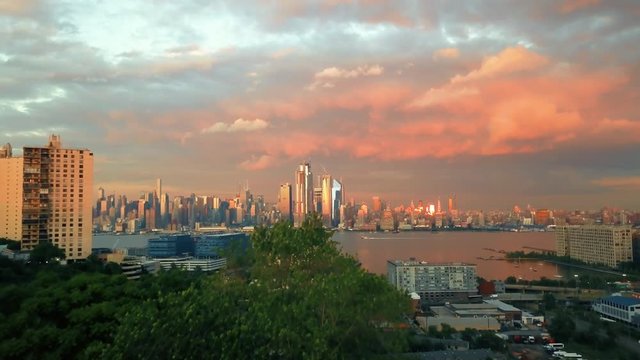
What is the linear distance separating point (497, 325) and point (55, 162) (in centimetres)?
997

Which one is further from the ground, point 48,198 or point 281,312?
point 48,198

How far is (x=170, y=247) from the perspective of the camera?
65.9ft

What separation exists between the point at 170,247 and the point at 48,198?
9.14 meters


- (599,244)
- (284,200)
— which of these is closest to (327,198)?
(284,200)

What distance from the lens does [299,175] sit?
35438mm

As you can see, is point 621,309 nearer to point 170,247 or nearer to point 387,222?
point 170,247

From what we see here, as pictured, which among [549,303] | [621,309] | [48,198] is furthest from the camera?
[48,198]

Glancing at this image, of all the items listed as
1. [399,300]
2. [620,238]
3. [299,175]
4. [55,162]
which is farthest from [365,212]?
[399,300]

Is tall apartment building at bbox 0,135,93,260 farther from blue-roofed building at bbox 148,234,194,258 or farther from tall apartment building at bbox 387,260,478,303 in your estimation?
blue-roofed building at bbox 148,234,194,258

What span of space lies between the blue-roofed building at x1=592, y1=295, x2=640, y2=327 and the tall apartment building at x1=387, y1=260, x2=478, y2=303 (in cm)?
277

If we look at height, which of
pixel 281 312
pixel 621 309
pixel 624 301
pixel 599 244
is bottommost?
pixel 621 309

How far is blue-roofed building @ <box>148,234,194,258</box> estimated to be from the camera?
64.8 feet

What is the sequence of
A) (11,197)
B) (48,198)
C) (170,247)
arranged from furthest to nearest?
(170,247) < (11,197) < (48,198)

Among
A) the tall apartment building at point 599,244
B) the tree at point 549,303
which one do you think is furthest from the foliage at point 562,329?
the tall apartment building at point 599,244
